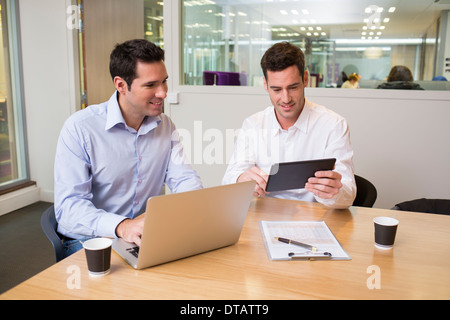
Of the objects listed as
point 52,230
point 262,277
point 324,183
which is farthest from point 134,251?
point 324,183

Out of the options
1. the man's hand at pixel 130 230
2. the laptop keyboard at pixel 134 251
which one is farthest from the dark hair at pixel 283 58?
the laptop keyboard at pixel 134 251

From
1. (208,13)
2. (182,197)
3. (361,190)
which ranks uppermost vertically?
(208,13)

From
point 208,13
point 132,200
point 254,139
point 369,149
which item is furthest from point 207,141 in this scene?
point 132,200

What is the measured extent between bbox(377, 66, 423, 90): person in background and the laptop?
250 cm

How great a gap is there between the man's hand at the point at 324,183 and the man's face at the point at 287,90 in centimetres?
58

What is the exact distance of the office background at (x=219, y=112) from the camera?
3.23 m

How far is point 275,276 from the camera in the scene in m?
1.15

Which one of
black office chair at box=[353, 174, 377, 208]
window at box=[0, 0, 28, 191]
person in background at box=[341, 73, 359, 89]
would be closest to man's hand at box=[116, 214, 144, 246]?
black office chair at box=[353, 174, 377, 208]

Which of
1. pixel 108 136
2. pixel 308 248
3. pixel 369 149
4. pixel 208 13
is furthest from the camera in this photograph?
pixel 208 13

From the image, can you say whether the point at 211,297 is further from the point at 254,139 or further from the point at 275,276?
the point at 254,139

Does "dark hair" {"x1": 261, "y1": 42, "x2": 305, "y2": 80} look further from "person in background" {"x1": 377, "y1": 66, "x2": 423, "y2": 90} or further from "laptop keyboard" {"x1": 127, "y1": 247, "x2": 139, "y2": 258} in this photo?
"person in background" {"x1": 377, "y1": 66, "x2": 423, "y2": 90}

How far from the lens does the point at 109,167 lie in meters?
1.81

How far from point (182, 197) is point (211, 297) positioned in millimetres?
274

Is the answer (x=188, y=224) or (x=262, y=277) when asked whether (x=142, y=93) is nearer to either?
(x=188, y=224)
